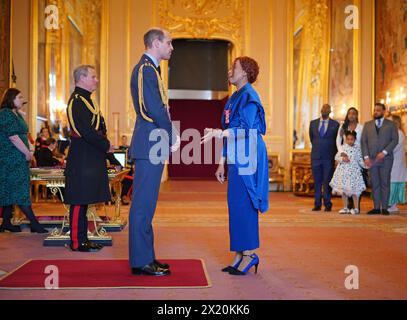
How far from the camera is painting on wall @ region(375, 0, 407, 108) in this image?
37.4ft

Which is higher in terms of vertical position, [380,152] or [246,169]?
[380,152]

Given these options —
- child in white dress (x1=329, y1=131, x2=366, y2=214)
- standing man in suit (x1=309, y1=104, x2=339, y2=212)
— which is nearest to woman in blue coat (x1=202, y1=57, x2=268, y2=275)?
child in white dress (x1=329, y1=131, x2=366, y2=214)

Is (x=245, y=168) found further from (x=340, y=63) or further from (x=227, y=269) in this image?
(x=340, y=63)

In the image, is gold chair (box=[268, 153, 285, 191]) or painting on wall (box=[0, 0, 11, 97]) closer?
painting on wall (box=[0, 0, 11, 97])

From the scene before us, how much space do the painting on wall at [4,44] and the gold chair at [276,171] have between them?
21.7 ft

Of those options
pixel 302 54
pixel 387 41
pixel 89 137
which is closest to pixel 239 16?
pixel 302 54

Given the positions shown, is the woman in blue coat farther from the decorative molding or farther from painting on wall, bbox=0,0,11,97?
the decorative molding

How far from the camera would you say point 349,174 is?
858 centimetres

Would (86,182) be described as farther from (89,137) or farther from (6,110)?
(6,110)

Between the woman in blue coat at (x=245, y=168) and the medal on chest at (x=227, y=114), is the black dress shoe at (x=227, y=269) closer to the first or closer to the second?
the woman in blue coat at (x=245, y=168)

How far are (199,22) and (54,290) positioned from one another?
1169 centimetres

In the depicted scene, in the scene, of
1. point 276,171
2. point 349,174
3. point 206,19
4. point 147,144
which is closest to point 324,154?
point 349,174

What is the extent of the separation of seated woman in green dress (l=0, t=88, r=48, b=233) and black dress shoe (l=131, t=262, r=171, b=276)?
2589mm

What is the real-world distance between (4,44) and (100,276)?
8.46m
